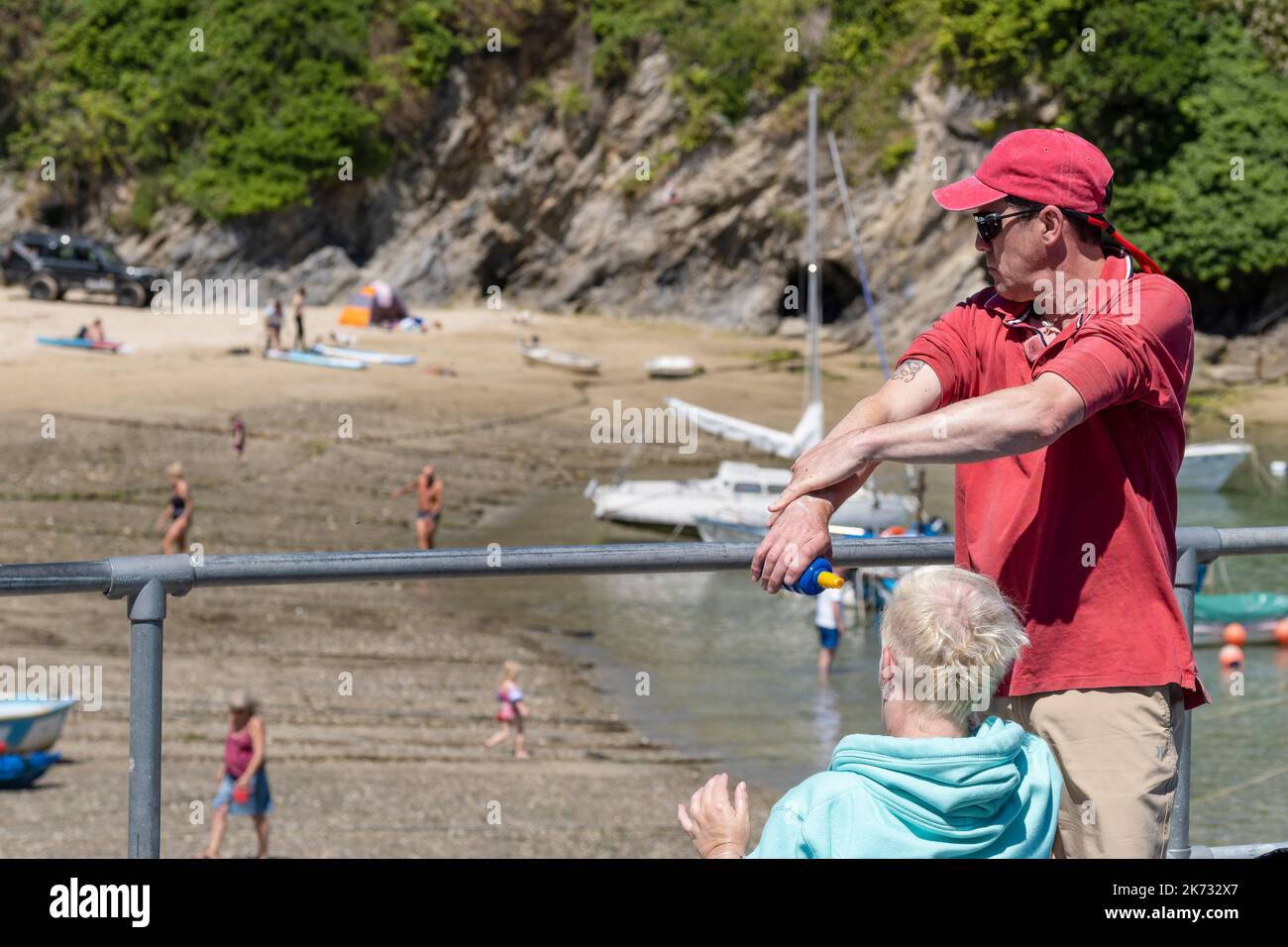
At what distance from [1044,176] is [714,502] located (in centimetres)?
2425

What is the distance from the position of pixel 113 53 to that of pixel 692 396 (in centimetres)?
2610

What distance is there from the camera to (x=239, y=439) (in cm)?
2692

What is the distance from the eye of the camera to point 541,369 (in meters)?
37.4

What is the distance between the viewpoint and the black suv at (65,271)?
40.8 meters

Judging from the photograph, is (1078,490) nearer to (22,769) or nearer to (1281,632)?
(22,769)

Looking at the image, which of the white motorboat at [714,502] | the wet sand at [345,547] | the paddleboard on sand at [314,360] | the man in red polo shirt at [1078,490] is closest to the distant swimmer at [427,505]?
the wet sand at [345,547]

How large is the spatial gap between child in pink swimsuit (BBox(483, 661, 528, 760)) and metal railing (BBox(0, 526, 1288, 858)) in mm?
11372

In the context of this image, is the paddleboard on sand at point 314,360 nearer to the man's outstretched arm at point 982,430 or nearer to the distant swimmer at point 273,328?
the distant swimmer at point 273,328

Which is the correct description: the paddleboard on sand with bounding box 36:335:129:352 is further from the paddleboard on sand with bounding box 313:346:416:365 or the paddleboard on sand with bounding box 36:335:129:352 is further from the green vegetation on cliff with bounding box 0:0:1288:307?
the green vegetation on cliff with bounding box 0:0:1288:307

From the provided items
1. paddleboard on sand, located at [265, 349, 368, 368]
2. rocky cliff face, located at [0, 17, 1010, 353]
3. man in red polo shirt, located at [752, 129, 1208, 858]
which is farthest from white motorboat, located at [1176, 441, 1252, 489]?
man in red polo shirt, located at [752, 129, 1208, 858]

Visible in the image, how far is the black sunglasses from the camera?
2785 mm

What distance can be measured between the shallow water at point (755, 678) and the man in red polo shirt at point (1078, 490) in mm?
9219

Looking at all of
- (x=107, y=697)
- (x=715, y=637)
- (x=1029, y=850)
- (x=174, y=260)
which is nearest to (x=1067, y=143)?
(x=1029, y=850)

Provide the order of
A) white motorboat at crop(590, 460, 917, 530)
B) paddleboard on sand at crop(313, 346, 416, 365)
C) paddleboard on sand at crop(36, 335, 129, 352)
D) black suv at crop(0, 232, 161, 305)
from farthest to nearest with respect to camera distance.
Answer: black suv at crop(0, 232, 161, 305) < paddleboard on sand at crop(313, 346, 416, 365) < paddleboard on sand at crop(36, 335, 129, 352) < white motorboat at crop(590, 460, 917, 530)
